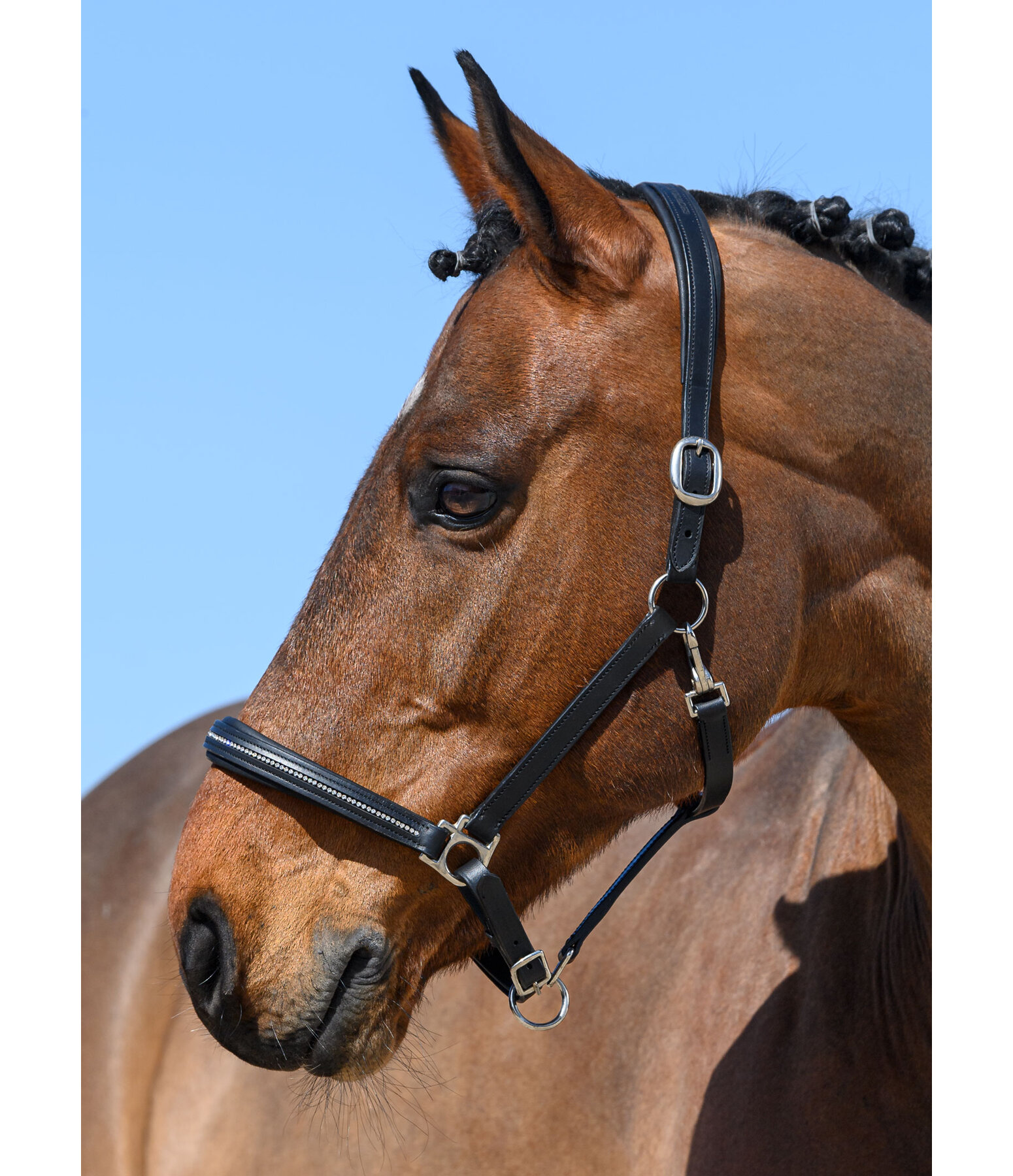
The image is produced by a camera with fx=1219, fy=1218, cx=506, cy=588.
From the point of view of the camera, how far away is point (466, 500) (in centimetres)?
182

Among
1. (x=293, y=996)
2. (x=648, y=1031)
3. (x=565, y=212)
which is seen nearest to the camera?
(x=293, y=996)

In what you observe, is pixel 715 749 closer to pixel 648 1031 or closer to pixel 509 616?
pixel 509 616

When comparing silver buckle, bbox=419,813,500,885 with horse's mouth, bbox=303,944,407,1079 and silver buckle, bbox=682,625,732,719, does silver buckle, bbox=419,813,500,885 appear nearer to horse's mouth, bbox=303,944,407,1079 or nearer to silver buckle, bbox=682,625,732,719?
horse's mouth, bbox=303,944,407,1079

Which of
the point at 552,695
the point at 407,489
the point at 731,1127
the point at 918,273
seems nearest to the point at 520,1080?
the point at 731,1127

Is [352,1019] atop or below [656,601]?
below

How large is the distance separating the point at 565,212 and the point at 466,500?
0.48 m

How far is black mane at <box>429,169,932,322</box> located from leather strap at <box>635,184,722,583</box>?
0.21m

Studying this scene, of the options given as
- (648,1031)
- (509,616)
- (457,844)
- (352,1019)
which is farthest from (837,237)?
(648,1031)

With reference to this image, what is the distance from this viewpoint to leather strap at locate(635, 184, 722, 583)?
5.88 ft

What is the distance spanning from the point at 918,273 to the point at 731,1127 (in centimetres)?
161

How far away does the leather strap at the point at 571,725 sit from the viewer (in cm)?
179

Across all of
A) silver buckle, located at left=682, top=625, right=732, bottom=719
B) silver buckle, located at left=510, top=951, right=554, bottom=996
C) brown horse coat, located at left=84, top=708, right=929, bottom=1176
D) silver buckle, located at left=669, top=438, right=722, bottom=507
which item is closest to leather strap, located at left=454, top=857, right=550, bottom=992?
silver buckle, located at left=510, top=951, right=554, bottom=996

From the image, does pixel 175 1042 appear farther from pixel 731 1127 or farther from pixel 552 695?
pixel 552 695
